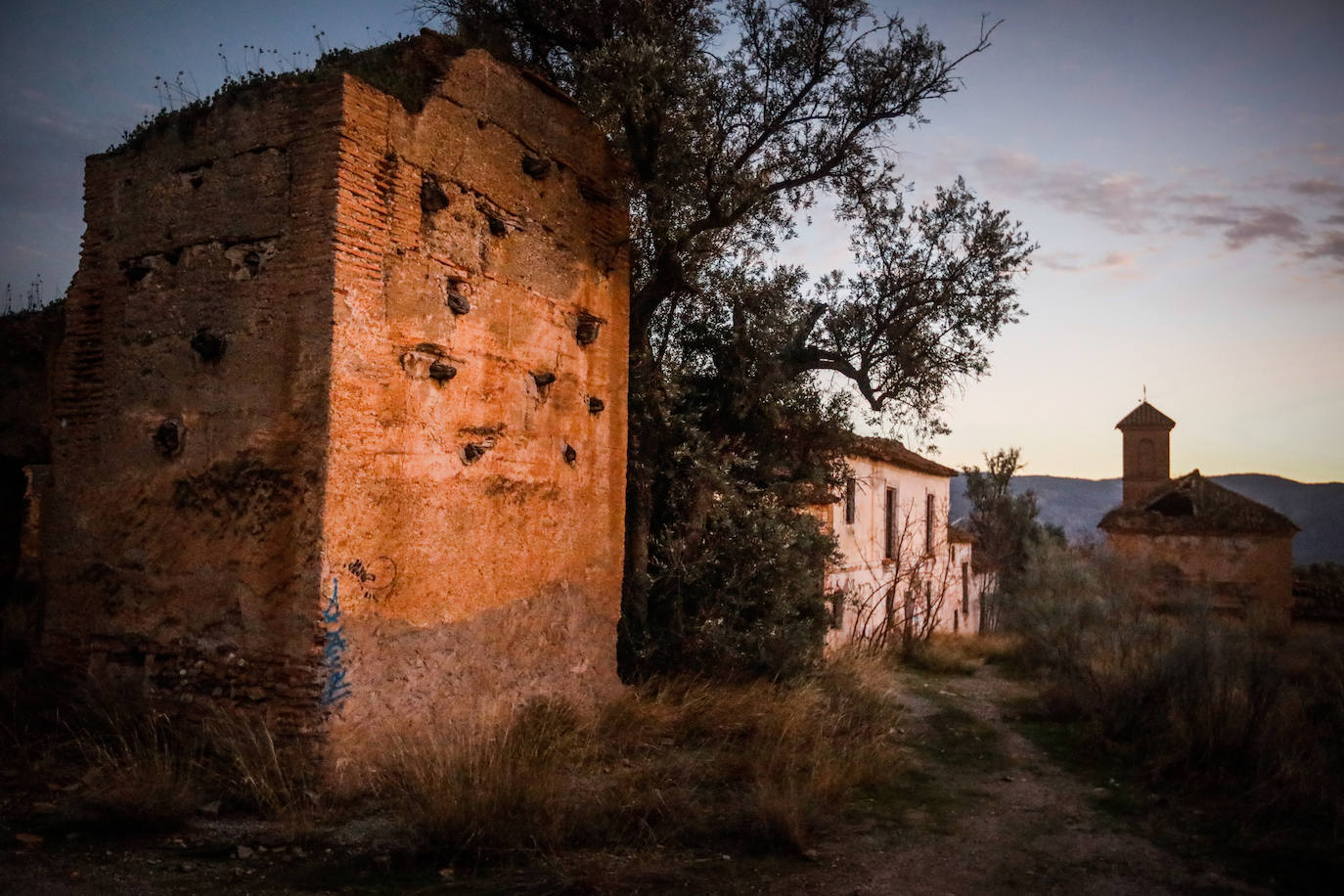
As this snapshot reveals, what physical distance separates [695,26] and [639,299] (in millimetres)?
2926

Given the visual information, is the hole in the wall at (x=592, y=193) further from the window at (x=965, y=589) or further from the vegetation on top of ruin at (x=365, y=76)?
the window at (x=965, y=589)

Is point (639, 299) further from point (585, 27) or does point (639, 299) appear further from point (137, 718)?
point (137, 718)

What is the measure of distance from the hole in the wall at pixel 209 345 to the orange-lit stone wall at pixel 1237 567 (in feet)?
70.8

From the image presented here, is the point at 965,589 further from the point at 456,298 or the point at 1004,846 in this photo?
the point at 456,298

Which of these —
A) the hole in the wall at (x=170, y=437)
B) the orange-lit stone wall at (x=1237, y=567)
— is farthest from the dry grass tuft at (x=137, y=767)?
the orange-lit stone wall at (x=1237, y=567)

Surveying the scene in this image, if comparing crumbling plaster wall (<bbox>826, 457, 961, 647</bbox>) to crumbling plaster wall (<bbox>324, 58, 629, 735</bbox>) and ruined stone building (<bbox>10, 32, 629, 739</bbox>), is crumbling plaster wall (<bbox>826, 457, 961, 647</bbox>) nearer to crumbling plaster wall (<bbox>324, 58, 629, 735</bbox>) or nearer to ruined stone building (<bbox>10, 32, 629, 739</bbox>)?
crumbling plaster wall (<bbox>324, 58, 629, 735</bbox>)

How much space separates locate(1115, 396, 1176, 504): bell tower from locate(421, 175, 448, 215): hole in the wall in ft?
138

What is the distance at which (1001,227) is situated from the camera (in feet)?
32.6

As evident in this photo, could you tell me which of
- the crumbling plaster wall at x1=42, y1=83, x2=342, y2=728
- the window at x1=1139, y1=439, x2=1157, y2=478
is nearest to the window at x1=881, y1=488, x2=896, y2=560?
the crumbling plaster wall at x1=42, y1=83, x2=342, y2=728

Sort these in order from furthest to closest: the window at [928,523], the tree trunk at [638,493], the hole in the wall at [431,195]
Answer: the window at [928,523], the tree trunk at [638,493], the hole in the wall at [431,195]

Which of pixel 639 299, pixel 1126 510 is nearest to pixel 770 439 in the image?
pixel 639 299

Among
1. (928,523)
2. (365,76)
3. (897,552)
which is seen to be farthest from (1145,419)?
(365,76)

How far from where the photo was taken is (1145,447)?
42.3 m

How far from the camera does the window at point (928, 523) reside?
21.6 m
